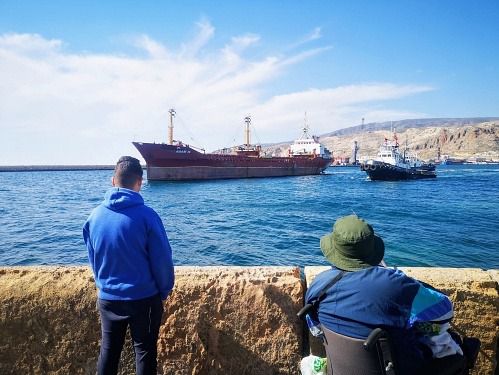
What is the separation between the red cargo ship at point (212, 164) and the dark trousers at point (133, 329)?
3994cm

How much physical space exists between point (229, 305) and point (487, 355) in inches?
59.1

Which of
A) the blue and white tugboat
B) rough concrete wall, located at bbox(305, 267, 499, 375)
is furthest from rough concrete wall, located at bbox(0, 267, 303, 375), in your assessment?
the blue and white tugboat

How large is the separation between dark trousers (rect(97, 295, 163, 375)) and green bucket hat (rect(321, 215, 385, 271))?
0.96 m

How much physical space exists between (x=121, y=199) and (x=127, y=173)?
0.50 feet

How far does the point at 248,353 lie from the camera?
82.8 inches

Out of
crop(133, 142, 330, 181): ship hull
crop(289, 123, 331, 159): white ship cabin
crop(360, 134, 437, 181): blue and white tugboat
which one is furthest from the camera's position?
crop(289, 123, 331, 159): white ship cabin

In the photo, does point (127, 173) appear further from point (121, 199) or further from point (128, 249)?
point (128, 249)

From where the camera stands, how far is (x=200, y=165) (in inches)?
1751

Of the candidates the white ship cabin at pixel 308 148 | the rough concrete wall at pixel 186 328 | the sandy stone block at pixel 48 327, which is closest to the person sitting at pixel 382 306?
the rough concrete wall at pixel 186 328

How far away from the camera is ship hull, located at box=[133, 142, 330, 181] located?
41.2 metres

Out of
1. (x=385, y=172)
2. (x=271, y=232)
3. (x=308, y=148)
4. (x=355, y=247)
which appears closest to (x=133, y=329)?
(x=355, y=247)

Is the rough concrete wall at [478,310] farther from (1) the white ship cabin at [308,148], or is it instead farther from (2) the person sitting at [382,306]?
(1) the white ship cabin at [308,148]

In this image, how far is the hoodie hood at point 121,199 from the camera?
1.75m

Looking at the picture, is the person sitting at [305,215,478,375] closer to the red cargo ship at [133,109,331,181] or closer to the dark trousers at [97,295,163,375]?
the dark trousers at [97,295,163,375]
